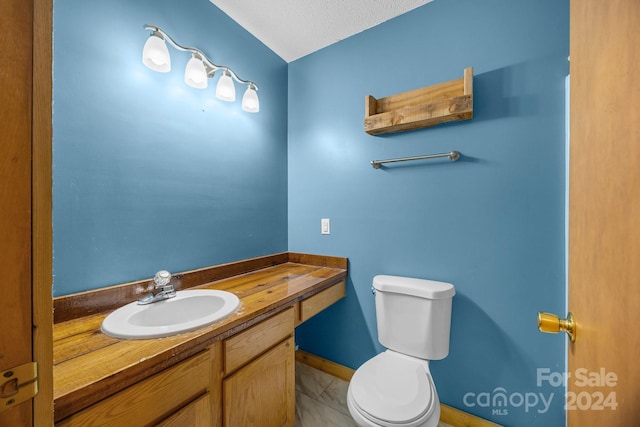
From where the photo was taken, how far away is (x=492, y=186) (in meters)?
1.26

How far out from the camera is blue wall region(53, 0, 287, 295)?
3.10 feet

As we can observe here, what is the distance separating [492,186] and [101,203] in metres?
1.85

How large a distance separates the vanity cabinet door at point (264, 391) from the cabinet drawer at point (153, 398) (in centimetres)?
14

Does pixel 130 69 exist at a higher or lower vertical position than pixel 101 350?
higher

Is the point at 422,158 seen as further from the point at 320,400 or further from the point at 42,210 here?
the point at 320,400

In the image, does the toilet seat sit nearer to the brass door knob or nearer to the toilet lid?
the toilet lid

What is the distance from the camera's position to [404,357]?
1310mm

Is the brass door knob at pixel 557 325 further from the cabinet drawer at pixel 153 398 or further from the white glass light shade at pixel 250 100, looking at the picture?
the white glass light shade at pixel 250 100

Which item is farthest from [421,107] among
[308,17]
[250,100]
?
[250,100]

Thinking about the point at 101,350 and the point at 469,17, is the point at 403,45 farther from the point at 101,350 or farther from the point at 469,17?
the point at 101,350

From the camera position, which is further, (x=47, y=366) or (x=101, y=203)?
(x=101, y=203)

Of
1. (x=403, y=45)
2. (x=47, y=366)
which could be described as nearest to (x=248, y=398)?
(x=47, y=366)

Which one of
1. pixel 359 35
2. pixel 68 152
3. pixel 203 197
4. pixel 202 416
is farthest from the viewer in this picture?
pixel 359 35

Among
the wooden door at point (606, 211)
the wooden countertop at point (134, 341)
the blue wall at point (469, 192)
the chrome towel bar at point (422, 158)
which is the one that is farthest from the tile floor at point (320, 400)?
the chrome towel bar at point (422, 158)
